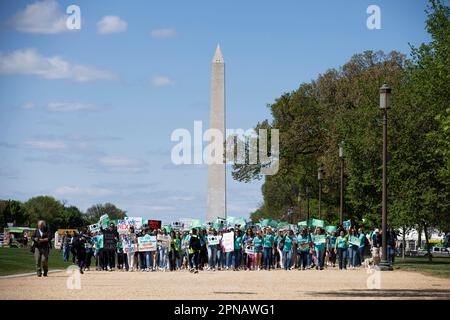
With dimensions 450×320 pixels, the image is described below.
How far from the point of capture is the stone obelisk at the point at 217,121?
60.5 m

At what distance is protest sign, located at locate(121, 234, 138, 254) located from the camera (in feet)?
141

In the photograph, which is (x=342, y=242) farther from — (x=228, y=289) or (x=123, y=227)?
(x=228, y=289)

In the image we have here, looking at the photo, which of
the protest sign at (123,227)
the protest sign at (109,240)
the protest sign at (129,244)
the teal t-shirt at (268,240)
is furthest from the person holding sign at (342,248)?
the protest sign at (123,227)

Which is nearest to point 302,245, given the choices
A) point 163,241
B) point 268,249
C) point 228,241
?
point 268,249

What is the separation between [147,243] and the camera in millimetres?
42719

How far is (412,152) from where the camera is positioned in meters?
53.9

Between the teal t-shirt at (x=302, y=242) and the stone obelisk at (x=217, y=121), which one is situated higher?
the stone obelisk at (x=217, y=121)

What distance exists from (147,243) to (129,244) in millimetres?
1113

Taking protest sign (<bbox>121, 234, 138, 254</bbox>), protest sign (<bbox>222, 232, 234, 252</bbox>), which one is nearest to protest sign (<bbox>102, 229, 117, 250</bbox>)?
protest sign (<bbox>121, 234, 138, 254</bbox>)

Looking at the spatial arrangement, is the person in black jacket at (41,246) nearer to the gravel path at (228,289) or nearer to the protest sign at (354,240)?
the gravel path at (228,289)

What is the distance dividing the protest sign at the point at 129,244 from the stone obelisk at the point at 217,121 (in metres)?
17.5
